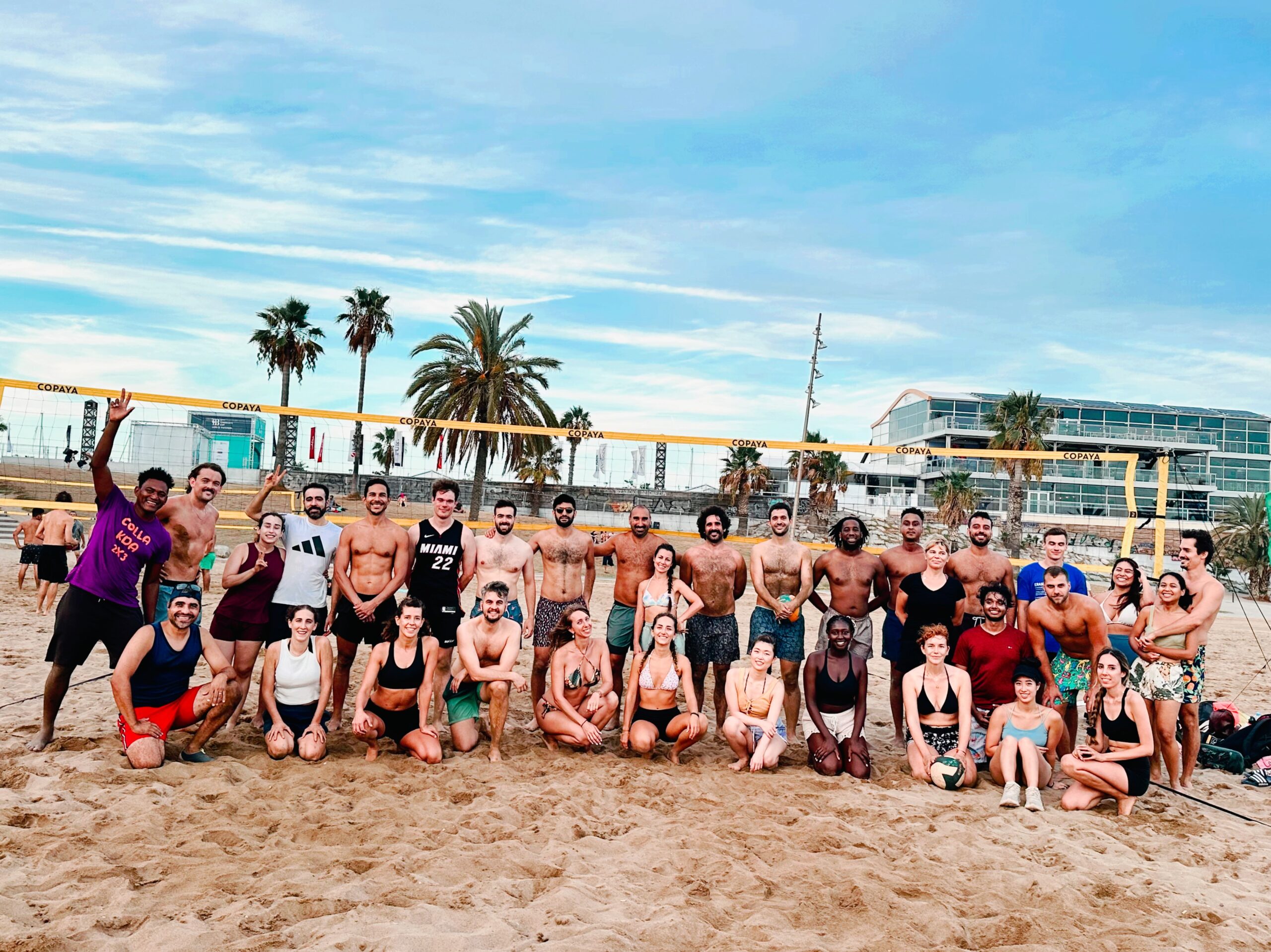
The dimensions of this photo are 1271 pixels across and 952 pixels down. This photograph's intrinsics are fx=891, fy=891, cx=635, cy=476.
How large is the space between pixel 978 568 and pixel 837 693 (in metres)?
1.31

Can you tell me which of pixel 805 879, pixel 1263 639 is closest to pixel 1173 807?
pixel 805 879

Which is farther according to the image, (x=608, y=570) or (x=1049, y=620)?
(x=608, y=570)

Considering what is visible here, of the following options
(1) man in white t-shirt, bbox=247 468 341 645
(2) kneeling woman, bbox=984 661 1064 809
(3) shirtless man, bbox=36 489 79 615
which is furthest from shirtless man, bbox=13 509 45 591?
(2) kneeling woman, bbox=984 661 1064 809

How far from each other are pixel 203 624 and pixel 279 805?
5250 mm

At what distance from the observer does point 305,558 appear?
523 cm

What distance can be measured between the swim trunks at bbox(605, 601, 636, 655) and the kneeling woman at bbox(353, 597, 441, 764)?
1.26 metres

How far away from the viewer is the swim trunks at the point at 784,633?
18.4 ft

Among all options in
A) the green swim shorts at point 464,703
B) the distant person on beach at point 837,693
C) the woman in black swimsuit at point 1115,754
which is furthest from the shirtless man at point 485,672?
the woman in black swimsuit at point 1115,754

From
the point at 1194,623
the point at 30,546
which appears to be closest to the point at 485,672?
the point at 1194,623

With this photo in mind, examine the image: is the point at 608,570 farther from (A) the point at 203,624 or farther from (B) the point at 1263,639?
(B) the point at 1263,639

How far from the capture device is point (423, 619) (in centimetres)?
528

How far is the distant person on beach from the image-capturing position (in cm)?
504

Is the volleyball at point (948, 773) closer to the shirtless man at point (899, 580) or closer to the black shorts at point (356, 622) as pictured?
the shirtless man at point (899, 580)

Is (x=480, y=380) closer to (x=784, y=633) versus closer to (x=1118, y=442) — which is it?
(x=784, y=633)
